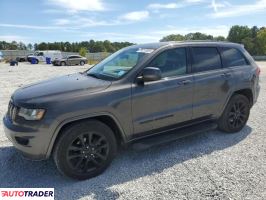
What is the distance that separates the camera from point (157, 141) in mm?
4195

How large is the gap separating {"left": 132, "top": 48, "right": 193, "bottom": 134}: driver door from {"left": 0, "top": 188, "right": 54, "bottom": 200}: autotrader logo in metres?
1.46

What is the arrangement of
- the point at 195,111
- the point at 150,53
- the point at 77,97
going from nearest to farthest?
the point at 77,97, the point at 150,53, the point at 195,111

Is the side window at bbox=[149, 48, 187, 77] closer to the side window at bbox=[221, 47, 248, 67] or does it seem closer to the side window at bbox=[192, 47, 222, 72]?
the side window at bbox=[192, 47, 222, 72]

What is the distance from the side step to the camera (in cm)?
405

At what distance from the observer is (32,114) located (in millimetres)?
3398

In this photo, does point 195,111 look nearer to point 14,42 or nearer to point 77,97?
point 77,97

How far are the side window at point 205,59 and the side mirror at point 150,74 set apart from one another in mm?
1039

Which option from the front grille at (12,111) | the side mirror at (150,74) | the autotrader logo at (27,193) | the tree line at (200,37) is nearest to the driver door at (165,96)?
the side mirror at (150,74)

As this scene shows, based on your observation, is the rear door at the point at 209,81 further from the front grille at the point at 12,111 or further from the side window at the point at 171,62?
the front grille at the point at 12,111

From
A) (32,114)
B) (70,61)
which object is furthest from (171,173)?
(70,61)

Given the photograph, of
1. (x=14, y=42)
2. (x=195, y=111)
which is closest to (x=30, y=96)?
(x=195, y=111)

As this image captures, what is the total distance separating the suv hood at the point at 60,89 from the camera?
141 inches

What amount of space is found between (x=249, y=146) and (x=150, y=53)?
239 centimetres

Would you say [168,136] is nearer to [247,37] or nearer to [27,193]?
[27,193]
